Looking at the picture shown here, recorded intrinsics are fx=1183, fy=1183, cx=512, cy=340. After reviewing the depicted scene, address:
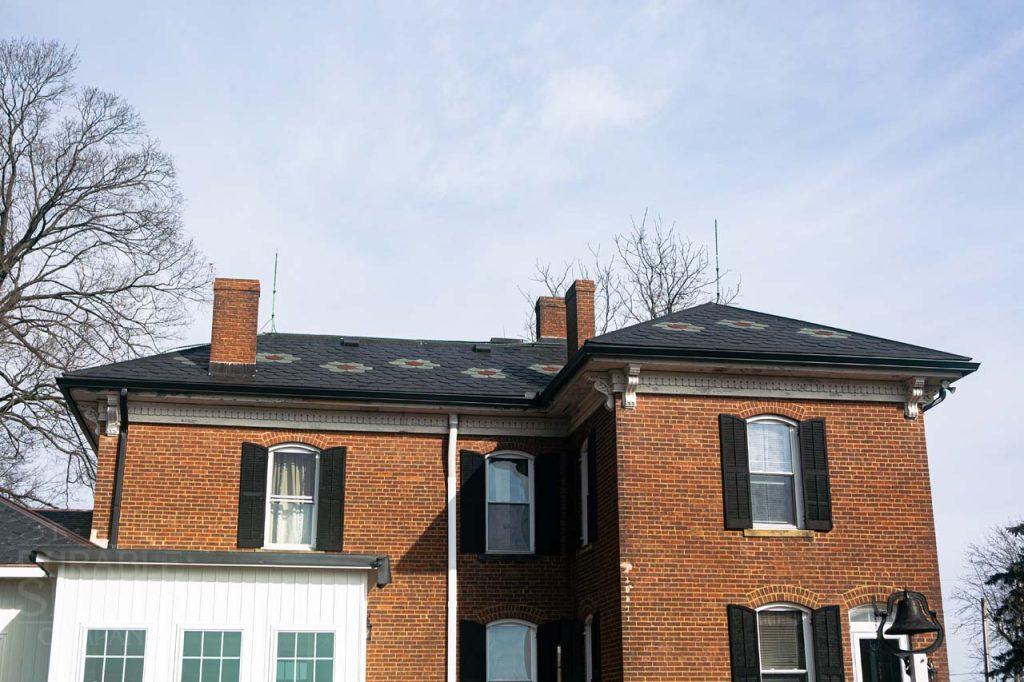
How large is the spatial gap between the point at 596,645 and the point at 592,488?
2371mm

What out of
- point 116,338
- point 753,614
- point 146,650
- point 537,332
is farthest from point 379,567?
point 116,338

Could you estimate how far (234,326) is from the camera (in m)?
19.9

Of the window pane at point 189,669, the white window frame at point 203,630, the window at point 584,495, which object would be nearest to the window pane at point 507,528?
the window at point 584,495

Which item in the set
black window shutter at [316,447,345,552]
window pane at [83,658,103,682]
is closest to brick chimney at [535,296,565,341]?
black window shutter at [316,447,345,552]

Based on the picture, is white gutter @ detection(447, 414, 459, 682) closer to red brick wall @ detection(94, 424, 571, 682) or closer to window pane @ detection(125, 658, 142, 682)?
red brick wall @ detection(94, 424, 571, 682)

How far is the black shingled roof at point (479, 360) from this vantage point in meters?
17.2

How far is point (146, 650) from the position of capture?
14.6m

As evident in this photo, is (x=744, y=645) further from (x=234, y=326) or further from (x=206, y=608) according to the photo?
(x=234, y=326)

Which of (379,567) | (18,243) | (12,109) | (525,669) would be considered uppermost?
(12,109)

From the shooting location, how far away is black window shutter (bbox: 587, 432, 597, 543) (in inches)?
709

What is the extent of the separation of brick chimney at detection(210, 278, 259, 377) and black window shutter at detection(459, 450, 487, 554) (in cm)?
391

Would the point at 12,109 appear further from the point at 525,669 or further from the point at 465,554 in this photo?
the point at 525,669

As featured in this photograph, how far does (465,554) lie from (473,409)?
2.33 metres

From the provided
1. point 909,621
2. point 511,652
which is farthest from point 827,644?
point 511,652
